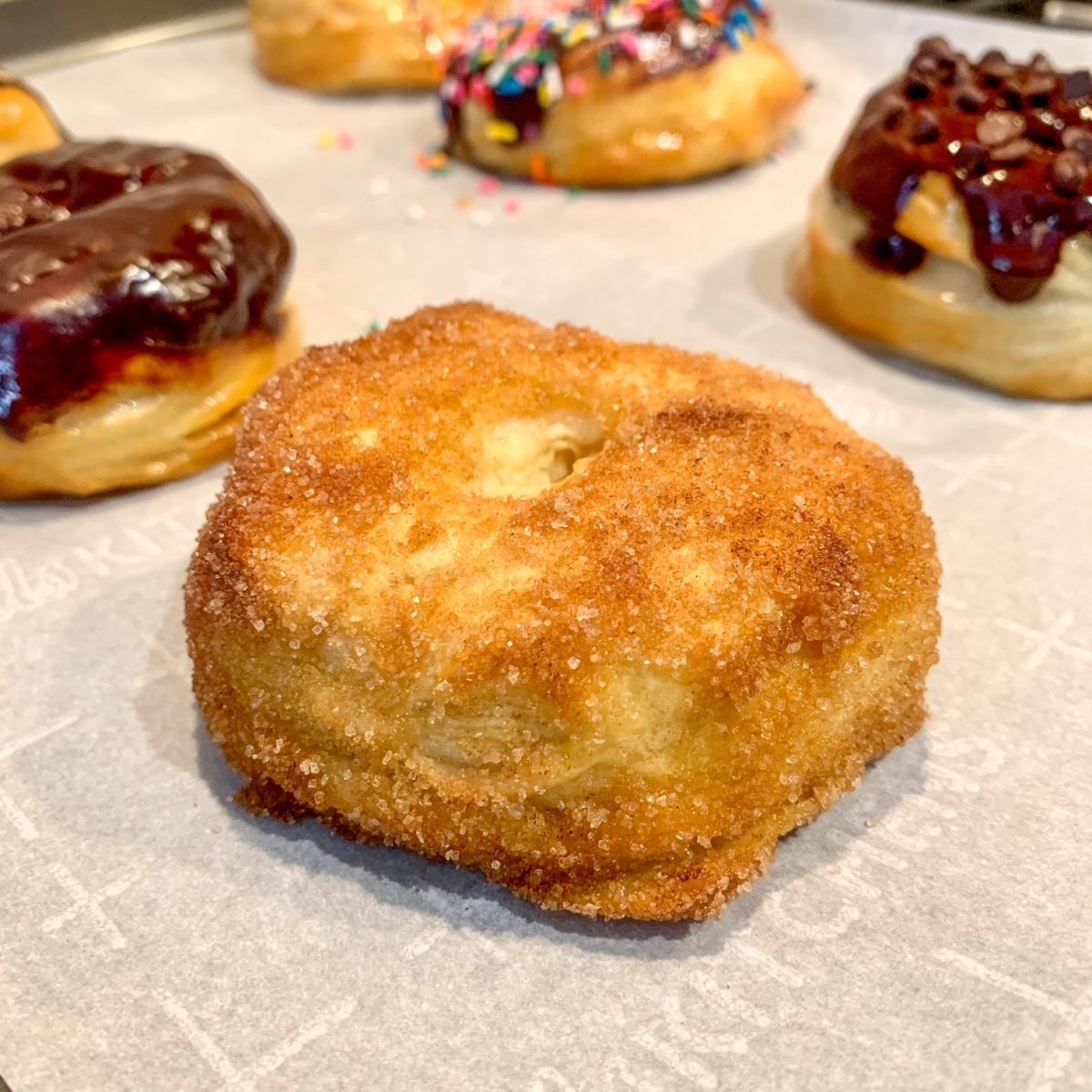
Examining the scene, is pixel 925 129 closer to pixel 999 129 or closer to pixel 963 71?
pixel 999 129

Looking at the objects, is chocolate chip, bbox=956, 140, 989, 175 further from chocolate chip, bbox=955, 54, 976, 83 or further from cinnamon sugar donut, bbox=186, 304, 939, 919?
cinnamon sugar donut, bbox=186, 304, 939, 919

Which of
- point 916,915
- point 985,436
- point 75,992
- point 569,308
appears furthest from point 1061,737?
point 569,308

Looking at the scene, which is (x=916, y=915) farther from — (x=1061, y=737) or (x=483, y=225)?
(x=483, y=225)

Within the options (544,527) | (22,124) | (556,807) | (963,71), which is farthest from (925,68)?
(22,124)

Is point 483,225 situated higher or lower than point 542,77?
lower

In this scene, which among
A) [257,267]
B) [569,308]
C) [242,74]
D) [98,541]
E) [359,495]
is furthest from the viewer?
[242,74]

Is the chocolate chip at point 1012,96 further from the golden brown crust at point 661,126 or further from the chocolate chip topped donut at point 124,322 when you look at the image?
the chocolate chip topped donut at point 124,322

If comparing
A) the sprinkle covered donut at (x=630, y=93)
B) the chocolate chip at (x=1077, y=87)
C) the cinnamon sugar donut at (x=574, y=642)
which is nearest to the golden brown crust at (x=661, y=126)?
the sprinkle covered donut at (x=630, y=93)
